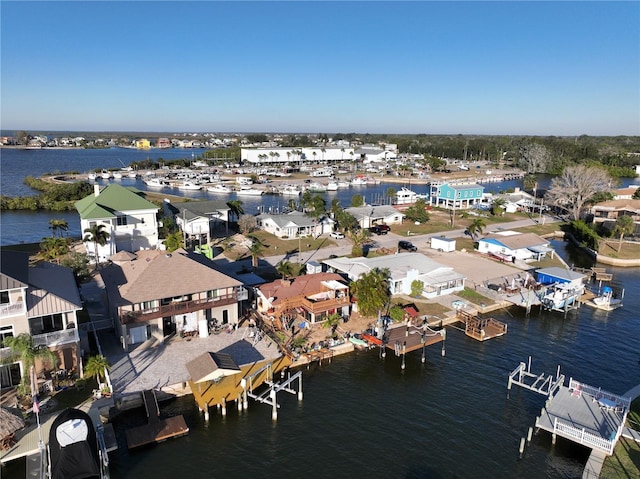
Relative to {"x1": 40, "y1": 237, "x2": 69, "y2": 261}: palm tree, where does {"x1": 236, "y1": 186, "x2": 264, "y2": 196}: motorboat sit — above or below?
below

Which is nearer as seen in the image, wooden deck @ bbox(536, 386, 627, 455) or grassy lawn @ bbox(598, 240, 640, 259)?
wooden deck @ bbox(536, 386, 627, 455)

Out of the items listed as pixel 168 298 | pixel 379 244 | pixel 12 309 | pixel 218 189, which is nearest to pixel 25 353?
pixel 12 309

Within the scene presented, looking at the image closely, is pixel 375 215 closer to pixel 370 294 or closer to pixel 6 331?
pixel 370 294

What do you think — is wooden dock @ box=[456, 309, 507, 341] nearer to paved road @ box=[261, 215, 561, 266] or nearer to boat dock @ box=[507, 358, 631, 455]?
boat dock @ box=[507, 358, 631, 455]

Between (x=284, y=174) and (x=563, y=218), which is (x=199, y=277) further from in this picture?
(x=284, y=174)

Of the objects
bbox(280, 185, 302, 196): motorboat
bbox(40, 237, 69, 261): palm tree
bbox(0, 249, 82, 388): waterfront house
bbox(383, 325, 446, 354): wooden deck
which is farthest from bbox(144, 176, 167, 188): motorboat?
bbox(383, 325, 446, 354): wooden deck

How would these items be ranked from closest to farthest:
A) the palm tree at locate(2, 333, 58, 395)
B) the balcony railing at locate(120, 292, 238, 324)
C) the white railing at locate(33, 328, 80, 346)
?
the palm tree at locate(2, 333, 58, 395) < the white railing at locate(33, 328, 80, 346) < the balcony railing at locate(120, 292, 238, 324)
